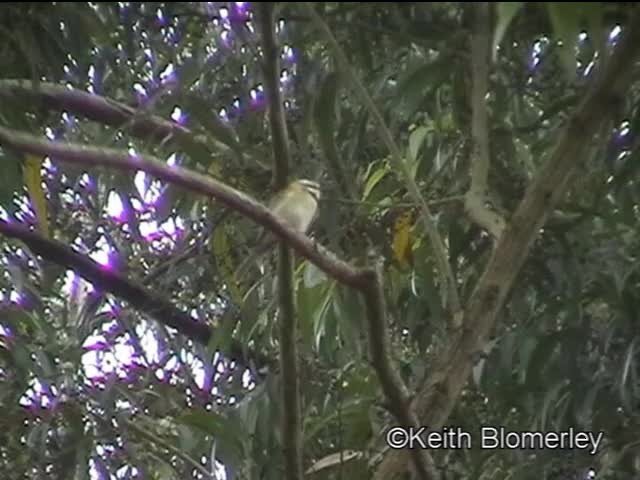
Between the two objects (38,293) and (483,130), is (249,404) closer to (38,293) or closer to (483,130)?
(38,293)

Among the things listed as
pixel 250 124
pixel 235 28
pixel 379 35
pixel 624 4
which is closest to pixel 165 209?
pixel 250 124

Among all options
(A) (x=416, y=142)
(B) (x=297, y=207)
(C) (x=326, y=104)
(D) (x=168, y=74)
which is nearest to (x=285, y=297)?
(C) (x=326, y=104)

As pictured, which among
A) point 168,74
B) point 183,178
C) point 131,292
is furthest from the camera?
point 131,292

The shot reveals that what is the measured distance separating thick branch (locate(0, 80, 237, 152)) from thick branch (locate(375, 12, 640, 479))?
40cm

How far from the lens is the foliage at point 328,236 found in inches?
72.8

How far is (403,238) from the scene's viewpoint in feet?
6.91

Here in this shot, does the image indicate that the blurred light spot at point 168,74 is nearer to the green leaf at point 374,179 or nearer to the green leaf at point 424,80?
the green leaf at point 374,179

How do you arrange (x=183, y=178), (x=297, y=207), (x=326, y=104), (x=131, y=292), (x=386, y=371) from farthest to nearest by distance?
(x=131, y=292) → (x=297, y=207) → (x=326, y=104) → (x=386, y=371) → (x=183, y=178)

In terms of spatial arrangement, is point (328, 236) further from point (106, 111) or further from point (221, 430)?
point (106, 111)

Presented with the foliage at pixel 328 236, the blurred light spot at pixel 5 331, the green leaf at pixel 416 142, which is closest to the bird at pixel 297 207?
the foliage at pixel 328 236

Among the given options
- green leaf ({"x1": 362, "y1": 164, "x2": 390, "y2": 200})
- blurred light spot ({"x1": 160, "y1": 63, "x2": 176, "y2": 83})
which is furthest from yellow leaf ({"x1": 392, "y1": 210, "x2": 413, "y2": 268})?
blurred light spot ({"x1": 160, "y1": 63, "x2": 176, "y2": 83})

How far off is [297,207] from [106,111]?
0.40 meters

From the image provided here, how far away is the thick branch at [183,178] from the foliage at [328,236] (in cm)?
20

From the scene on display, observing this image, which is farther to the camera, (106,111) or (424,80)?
(106,111)
